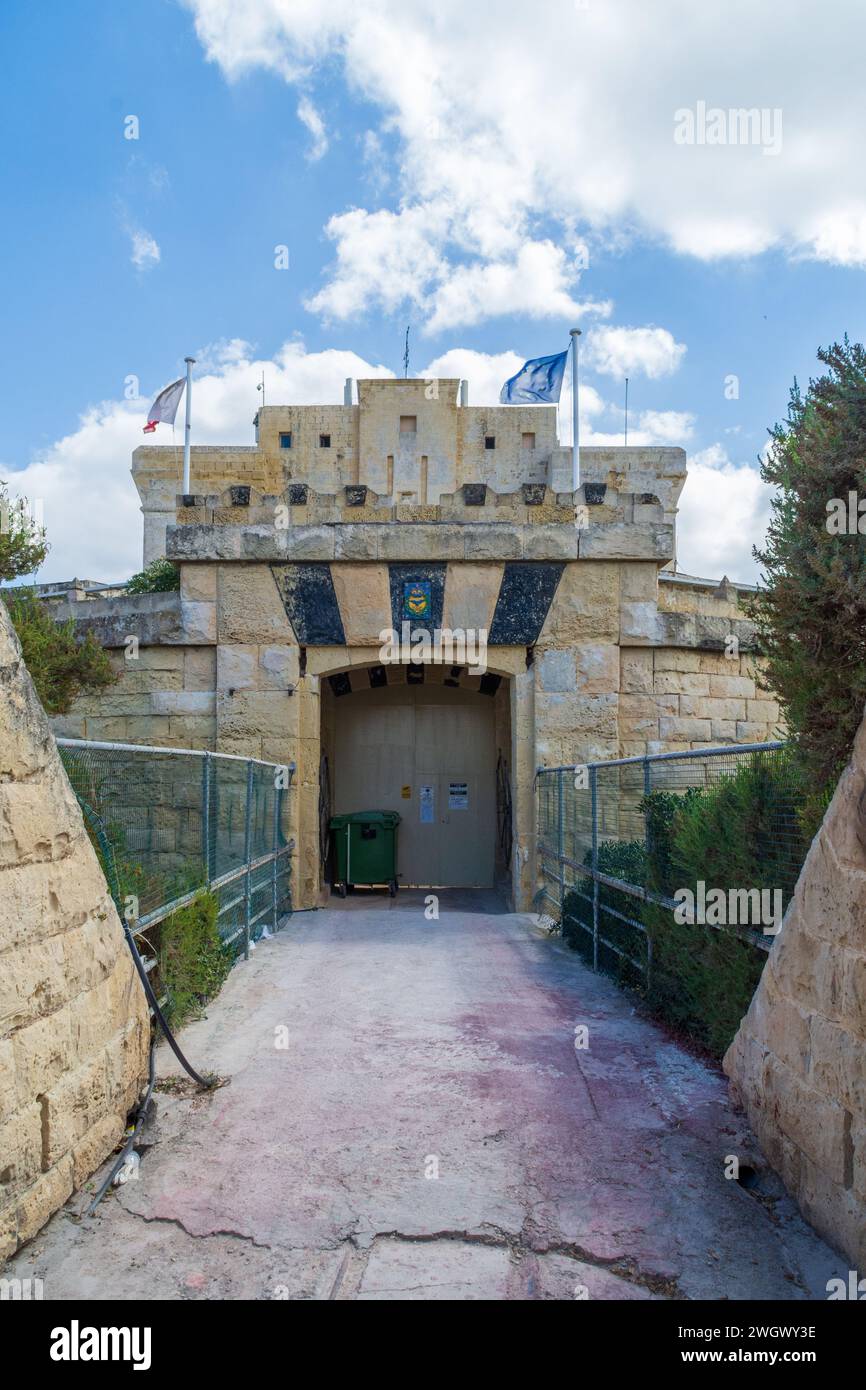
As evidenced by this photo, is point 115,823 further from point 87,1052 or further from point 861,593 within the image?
point 861,593

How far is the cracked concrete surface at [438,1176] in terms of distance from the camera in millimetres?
2994

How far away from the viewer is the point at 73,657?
8922mm

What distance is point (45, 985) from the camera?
3.24 m

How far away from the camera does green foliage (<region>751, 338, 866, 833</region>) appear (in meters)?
3.28

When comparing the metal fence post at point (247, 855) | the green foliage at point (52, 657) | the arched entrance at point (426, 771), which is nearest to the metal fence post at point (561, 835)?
the metal fence post at point (247, 855)

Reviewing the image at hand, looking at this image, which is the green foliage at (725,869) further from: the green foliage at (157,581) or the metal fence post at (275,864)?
the green foliage at (157,581)

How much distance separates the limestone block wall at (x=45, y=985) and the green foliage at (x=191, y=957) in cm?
155

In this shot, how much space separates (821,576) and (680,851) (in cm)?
232

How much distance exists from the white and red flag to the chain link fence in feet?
54.2

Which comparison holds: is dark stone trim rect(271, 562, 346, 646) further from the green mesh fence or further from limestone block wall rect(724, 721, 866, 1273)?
limestone block wall rect(724, 721, 866, 1273)

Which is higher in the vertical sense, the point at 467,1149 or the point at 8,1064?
the point at 8,1064
